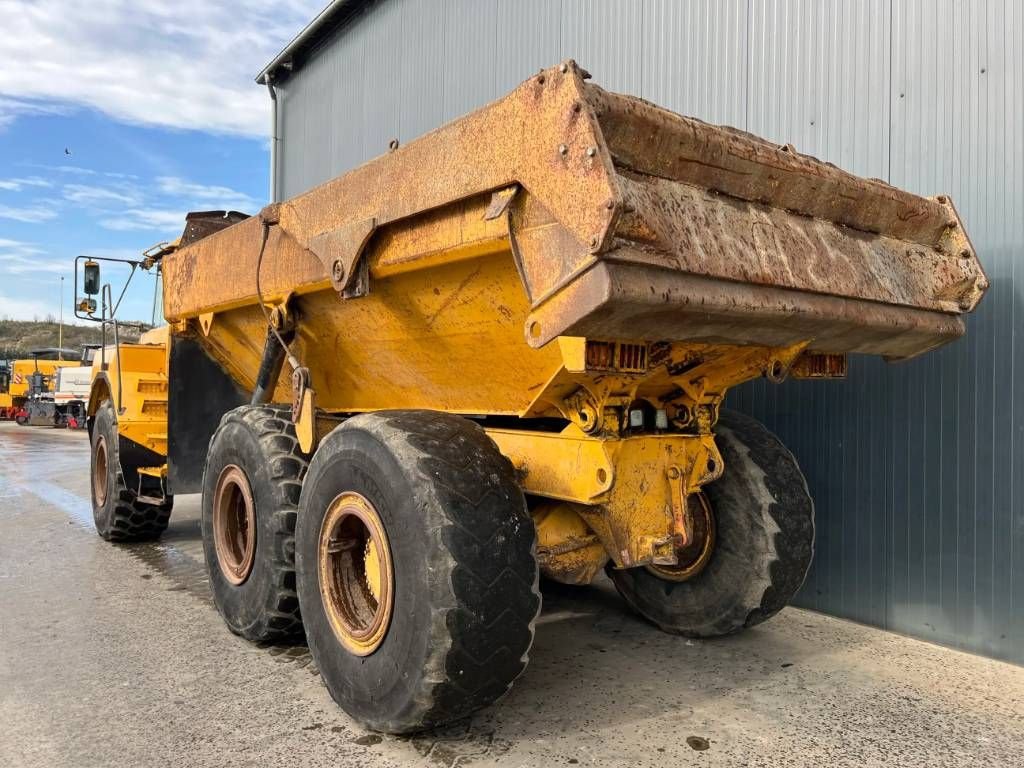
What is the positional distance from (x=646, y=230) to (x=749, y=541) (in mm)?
2329

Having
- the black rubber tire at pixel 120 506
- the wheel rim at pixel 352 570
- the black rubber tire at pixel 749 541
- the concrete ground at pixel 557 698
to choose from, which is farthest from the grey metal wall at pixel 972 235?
the black rubber tire at pixel 120 506

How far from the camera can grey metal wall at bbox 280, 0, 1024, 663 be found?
4.33 m

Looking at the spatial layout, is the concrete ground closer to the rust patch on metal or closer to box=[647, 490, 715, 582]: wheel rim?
box=[647, 490, 715, 582]: wheel rim

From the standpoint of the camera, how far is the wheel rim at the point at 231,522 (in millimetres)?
4527

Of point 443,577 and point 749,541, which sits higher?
point 443,577

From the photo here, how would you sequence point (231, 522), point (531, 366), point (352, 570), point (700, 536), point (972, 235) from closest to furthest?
point (531, 366), point (352, 570), point (700, 536), point (972, 235), point (231, 522)

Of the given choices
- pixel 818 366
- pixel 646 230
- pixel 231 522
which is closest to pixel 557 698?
pixel 818 366

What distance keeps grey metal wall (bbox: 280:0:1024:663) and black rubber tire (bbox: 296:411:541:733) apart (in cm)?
294

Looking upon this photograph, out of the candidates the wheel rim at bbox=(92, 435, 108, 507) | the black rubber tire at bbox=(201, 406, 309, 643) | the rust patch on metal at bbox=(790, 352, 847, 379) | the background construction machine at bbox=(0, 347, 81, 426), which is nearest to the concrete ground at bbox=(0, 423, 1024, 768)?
the black rubber tire at bbox=(201, 406, 309, 643)

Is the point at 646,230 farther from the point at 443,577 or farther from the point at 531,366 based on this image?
the point at 443,577

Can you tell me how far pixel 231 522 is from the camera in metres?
4.80

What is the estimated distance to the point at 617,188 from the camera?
2.38 m

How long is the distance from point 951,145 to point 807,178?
2.05 meters

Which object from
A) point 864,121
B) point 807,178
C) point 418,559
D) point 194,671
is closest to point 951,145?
point 864,121
